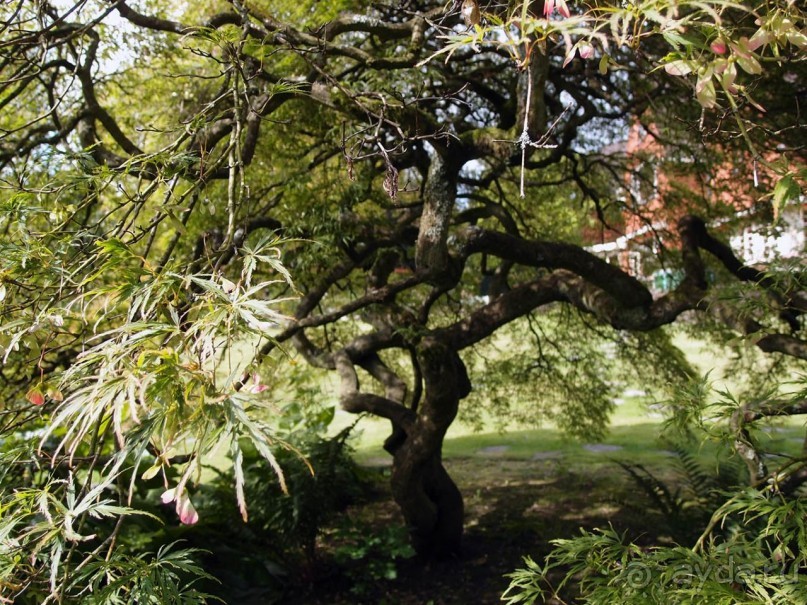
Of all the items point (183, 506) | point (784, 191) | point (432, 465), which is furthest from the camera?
point (432, 465)

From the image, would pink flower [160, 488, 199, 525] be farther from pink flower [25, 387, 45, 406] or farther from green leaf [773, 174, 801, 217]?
green leaf [773, 174, 801, 217]

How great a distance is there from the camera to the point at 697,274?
5.09m

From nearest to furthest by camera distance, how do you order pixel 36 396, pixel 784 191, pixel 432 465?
pixel 784 191
pixel 36 396
pixel 432 465

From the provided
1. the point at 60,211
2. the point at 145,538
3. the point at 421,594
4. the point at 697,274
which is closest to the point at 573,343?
the point at 697,274

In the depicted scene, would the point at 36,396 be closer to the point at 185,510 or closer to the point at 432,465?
the point at 185,510

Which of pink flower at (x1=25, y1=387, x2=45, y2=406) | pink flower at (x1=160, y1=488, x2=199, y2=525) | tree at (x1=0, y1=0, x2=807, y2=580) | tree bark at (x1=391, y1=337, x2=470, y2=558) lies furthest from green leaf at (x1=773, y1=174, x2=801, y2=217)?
tree bark at (x1=391, y1=337, x2=470, y2=558)

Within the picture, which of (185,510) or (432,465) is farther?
(432,465)

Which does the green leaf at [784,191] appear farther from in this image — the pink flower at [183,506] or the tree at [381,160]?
the pink flower at [183,506]

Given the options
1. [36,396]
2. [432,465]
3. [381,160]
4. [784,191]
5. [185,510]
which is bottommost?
[432,465]

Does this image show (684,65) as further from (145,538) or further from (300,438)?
(300,438)

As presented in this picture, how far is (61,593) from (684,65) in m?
1.72

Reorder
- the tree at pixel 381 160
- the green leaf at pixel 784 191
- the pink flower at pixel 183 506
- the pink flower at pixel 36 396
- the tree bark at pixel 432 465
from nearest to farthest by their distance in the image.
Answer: the pink flower at pixel 183 506 < the green leaf at pixel 784 191 < the pink flower at pixel 36 396 < the tree at pixel 381 160 < the tree bark at pixel 432 465

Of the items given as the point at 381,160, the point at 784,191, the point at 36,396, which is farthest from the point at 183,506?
the point at 381,160

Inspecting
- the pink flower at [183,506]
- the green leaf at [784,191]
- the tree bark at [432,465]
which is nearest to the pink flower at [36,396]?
the pink flower at [183,506]
